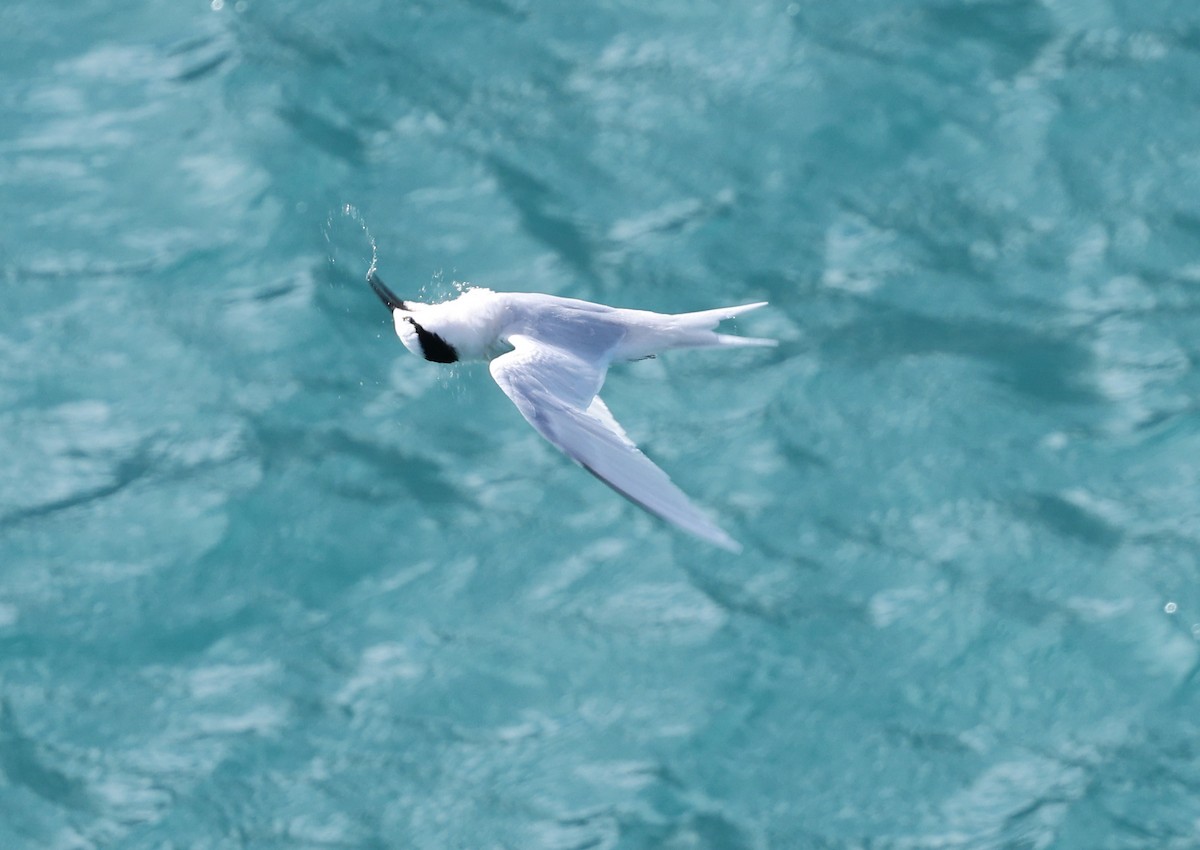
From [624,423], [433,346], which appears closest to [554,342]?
[433,346]

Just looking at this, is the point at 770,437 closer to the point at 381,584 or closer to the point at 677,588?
the point at 677,588

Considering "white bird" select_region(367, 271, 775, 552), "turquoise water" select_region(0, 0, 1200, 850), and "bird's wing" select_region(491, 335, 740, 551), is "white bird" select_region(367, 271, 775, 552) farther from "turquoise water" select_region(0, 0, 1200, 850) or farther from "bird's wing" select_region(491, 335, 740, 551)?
"turquoise water" select_region(0, 0, 1200, 850)

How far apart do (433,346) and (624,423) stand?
154 cm

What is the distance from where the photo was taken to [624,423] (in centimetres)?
518

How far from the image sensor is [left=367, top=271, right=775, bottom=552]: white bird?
3312mm

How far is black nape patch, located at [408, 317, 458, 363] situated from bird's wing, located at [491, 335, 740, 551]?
0.16 meters

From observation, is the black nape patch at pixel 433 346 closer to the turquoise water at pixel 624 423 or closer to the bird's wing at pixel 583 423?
the bird's wing at pixel 583 423

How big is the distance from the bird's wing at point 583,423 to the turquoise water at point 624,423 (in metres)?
1.32

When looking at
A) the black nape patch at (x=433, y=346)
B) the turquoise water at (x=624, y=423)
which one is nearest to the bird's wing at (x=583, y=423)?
the black nape patch at (x=433, y=346)

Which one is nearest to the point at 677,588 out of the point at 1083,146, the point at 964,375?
the point at 964,375

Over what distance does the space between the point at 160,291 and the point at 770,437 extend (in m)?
2.00

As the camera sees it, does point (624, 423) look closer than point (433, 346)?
No

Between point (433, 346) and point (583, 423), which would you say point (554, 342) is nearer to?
point (433, 346)

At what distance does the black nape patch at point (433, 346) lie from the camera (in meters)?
3.68
